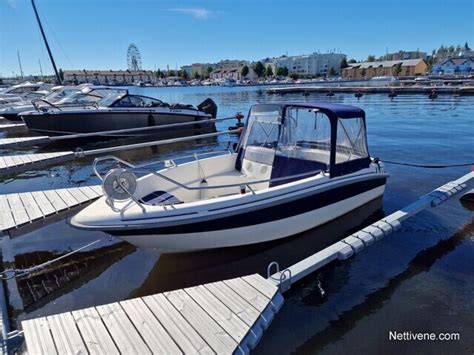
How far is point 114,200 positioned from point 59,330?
80.2 inches

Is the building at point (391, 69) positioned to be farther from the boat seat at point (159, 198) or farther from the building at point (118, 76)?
the boat seat at point (159, 198)

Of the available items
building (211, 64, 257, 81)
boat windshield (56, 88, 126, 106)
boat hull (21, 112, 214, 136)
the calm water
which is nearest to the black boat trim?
the calm water

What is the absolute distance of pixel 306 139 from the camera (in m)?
6.50

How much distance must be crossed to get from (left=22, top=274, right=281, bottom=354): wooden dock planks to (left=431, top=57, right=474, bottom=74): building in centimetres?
11453

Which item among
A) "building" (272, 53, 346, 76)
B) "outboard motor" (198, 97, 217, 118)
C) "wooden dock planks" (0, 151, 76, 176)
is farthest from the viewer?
"building" (272, 53, 346, 76)

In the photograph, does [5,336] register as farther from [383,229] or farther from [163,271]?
[383,229]

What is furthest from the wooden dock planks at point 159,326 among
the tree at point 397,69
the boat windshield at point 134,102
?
the tree at point 397,69

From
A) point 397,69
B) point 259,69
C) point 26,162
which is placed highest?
point 259,69

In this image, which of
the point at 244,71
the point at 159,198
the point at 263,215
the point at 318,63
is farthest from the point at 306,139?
the point at 318,63

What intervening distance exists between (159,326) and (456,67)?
12134 cm

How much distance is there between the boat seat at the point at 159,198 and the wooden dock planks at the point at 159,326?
6.48 feet

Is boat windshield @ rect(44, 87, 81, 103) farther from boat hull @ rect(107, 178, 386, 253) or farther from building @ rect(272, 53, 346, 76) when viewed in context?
building @ rect(272, 53, 346, 76)

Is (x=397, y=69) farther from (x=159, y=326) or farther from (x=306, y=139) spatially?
(x=159, y=326)

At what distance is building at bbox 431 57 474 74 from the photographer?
96562mm
